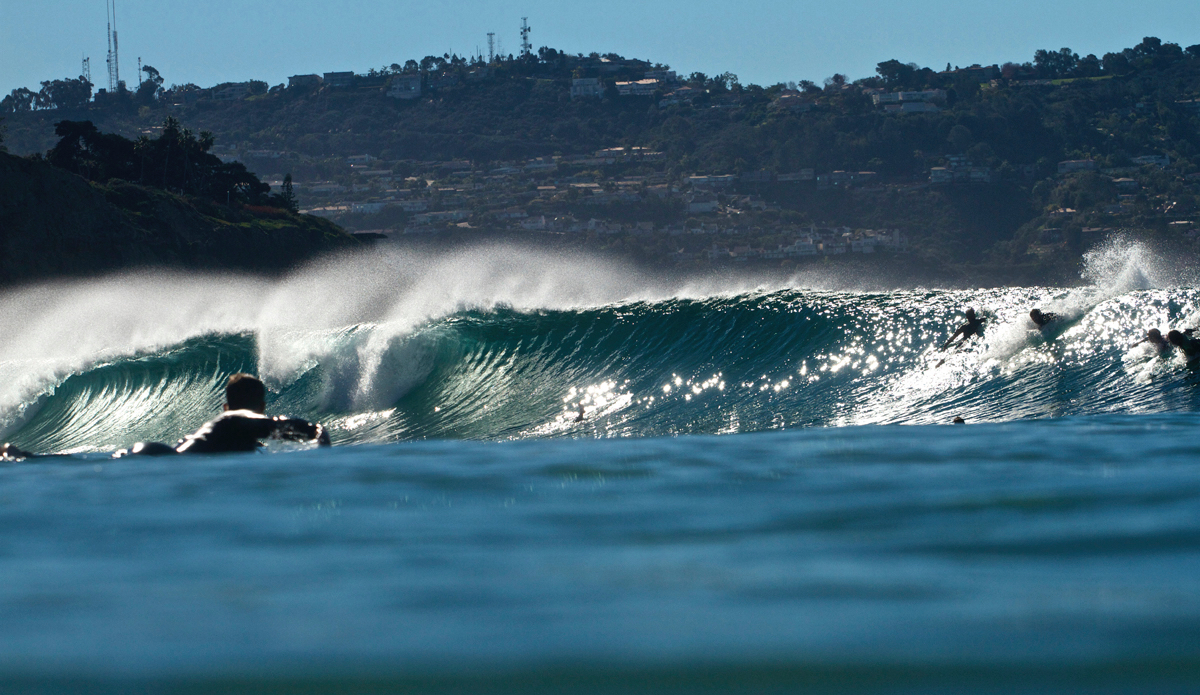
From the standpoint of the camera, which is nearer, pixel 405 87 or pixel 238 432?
pixel 238 432

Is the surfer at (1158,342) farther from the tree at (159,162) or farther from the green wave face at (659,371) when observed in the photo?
the tree at (159,162)

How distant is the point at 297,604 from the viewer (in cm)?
310

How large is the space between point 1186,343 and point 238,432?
11.1 m

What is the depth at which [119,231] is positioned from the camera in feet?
158

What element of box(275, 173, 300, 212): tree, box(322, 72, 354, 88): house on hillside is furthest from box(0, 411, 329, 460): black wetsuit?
box(322, 72, 354, 88): house on hillside

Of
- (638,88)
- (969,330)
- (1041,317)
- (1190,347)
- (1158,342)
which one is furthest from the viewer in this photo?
(638,88)

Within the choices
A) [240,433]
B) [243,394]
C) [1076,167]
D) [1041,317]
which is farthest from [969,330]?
[1076,167]

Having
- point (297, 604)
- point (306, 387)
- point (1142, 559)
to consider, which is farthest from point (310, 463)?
point (306, 387)

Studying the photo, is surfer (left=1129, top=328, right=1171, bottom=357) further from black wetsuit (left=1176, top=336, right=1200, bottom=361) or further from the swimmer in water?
the swimmer in water

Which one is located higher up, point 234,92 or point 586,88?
point 234,92

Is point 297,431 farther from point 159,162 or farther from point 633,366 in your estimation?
point 159,162

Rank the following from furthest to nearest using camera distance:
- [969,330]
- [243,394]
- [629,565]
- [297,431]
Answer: [969,330], [243,394], [297,431], [629,565]

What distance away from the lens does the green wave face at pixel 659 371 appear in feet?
46.4

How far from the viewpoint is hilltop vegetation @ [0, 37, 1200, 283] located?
4820 inches
